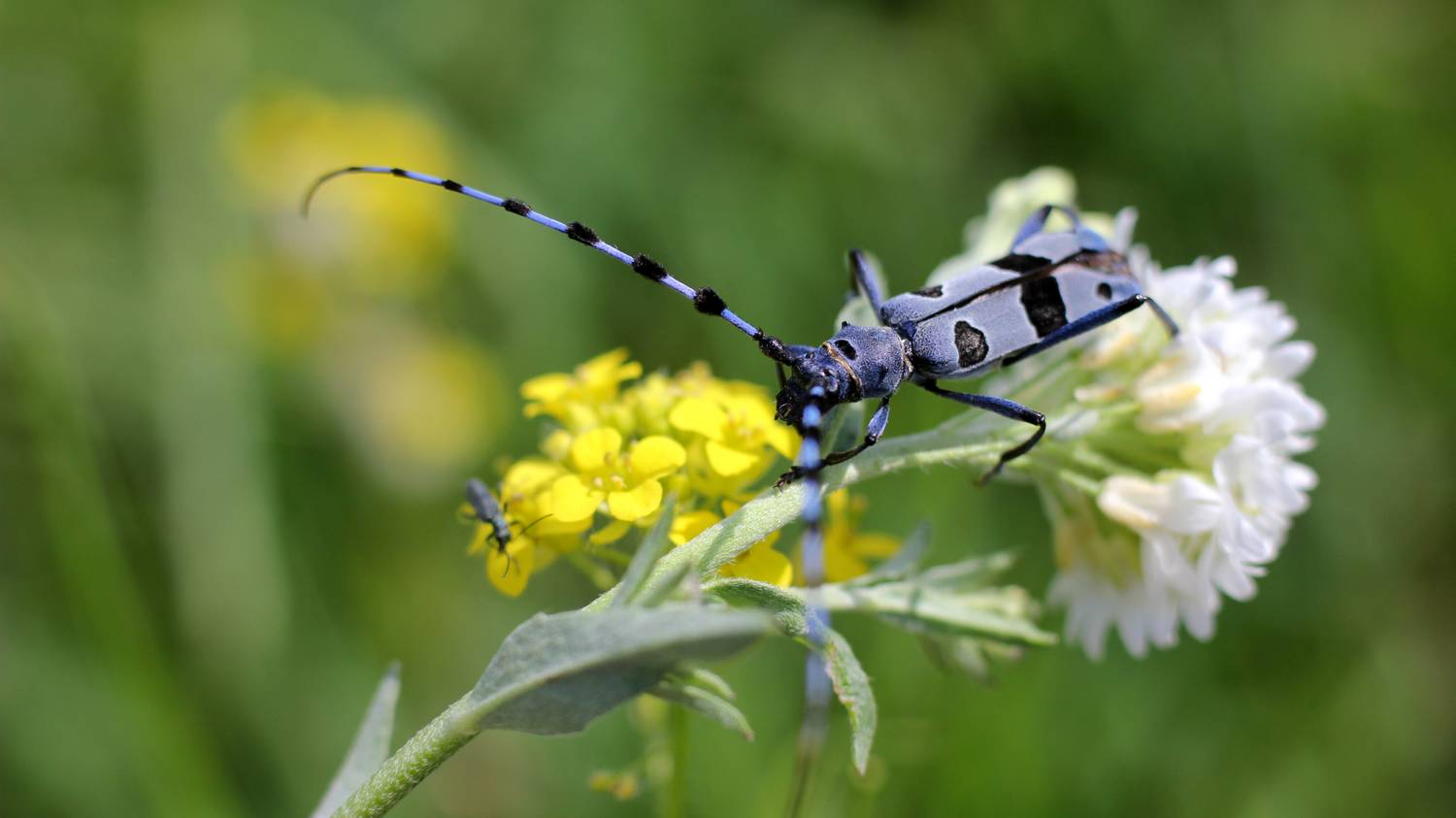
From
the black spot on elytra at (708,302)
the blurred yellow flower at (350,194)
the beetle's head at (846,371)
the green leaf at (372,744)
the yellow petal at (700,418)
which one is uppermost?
the blurred yellow flower at (350,194)

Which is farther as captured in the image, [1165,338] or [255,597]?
[255,597]

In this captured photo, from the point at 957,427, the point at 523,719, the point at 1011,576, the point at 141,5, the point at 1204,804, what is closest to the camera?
the point at 523,719

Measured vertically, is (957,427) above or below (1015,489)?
below

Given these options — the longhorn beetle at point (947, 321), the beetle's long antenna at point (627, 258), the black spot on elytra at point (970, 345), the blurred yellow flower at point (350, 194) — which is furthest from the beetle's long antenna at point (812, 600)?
the blurred yellow flower at point (350, 194)

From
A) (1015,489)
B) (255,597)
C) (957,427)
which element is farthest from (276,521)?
(957,427)

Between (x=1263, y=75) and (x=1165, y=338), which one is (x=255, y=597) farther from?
(x=1263, y=75)

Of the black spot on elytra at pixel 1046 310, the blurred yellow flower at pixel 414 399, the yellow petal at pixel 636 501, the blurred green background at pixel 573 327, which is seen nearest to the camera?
the yellow petal at pixel 636 501

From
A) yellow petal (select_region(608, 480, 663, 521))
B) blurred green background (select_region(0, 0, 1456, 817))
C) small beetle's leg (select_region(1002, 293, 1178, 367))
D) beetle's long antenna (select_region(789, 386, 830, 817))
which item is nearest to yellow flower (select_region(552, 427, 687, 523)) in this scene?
yellow petal (select_region(608, 480, 663, 521))

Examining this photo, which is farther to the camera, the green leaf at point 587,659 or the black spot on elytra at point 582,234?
the black spot on elytra at point 582,234

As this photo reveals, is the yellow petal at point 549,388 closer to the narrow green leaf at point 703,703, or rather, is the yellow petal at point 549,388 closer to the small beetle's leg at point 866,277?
the small beetle's leg at point 866,277
